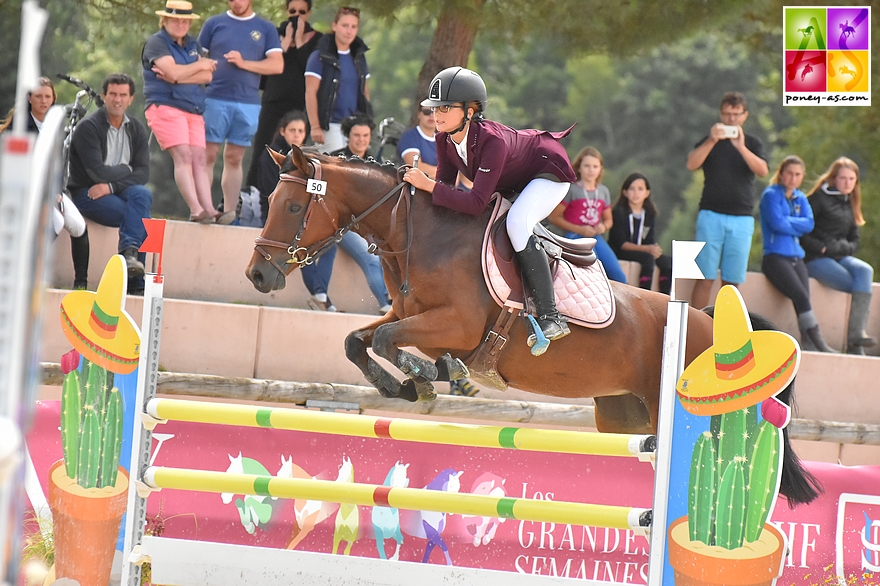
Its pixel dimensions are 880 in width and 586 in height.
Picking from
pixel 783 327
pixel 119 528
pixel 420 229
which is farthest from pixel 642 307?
pixel 783 327

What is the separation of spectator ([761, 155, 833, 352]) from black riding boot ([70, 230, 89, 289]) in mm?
4740

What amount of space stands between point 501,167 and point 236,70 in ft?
11.7

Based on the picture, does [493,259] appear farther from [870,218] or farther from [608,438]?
[870,218]

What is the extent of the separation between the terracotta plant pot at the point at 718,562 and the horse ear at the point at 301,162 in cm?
193

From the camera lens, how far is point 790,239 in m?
6.88

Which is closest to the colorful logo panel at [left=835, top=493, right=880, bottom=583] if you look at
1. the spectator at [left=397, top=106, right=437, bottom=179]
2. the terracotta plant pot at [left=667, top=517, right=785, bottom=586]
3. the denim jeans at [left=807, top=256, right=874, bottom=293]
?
the terracotta plant pot at [left=667, top=517, right=785, bottom=586]

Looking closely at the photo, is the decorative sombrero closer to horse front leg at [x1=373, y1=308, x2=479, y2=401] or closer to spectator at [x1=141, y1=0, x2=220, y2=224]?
spectator at [x1=141, y1=0, x2=220, y2=224]

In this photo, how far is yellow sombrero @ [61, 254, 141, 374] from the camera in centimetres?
379

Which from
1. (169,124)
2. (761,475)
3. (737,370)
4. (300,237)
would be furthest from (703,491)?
(169,124)

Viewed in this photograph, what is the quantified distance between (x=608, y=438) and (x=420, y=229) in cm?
115

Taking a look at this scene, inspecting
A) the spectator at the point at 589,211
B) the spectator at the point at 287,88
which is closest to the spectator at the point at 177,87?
the spectator at the point at 287,88

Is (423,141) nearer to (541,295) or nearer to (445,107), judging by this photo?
(445,107)

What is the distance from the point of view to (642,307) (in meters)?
4.15

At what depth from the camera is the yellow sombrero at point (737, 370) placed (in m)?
3.18
